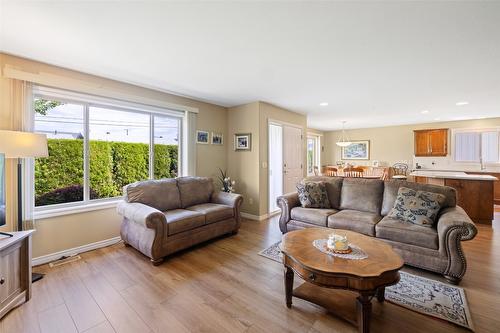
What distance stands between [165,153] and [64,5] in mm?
2570

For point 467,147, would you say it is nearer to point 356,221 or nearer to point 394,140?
point 394,140

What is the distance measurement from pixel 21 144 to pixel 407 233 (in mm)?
4158

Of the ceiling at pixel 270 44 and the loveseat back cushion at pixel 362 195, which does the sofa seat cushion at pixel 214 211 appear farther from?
the ceiling at pixel 270 44

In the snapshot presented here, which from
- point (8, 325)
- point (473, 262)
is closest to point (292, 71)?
point (473, 262)

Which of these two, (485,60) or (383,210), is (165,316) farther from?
→ (485,60)

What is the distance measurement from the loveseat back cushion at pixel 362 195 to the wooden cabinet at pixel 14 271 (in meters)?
3.81

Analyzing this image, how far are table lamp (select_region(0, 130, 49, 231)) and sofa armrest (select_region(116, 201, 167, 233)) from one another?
3.39ft

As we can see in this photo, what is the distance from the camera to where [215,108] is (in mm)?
4758

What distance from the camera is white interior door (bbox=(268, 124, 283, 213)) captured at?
16.5 feet

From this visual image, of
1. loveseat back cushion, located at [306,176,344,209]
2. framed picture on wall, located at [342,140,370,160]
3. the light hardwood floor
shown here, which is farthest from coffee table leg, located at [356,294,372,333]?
framed picture on wall, located at [342,140,370,160]

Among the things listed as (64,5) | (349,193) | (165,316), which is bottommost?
(165,316)

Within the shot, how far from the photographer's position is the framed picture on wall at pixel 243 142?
180 inches

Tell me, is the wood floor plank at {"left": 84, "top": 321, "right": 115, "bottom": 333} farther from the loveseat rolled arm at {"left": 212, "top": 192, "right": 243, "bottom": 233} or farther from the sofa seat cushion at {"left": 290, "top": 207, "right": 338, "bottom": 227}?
the sofa seat cushion at {"left": 290, "top": 207, "right": 338, "bottom": 227}

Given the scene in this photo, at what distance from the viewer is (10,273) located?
72.5 inches
